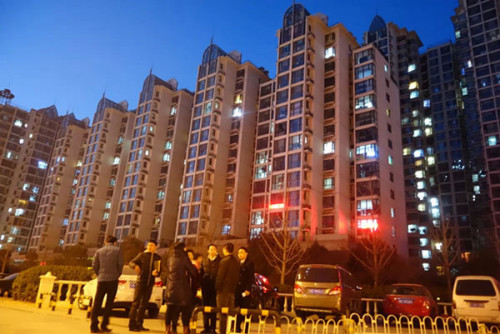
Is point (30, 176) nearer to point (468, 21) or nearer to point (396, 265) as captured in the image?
point (396, 265)

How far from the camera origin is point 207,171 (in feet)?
220

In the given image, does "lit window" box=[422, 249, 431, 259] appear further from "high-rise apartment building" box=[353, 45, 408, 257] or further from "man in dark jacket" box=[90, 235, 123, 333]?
"man in dark jacket" box=[90, 235, 123, 333]

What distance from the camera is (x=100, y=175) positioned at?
3519 inches

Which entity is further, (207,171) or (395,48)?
(395,48)

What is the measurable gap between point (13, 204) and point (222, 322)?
4533 inches

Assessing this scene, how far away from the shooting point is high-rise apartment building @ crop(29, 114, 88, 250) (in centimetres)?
9238

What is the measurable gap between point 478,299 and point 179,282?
439 inches

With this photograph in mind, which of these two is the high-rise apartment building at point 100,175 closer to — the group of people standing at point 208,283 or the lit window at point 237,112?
the lit window at point 237,112

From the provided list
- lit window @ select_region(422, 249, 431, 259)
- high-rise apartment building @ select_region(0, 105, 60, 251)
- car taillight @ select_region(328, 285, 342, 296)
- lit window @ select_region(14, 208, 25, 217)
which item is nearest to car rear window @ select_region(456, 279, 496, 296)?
car taillight @ select_region(328, 285, 342, 296)

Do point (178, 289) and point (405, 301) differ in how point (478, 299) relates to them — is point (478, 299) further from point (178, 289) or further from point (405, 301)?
point (178, 289)

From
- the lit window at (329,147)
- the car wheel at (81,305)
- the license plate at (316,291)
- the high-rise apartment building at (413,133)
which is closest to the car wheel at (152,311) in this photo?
the car wheel at (81,305)

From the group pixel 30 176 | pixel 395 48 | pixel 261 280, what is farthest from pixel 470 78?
pixel 30 176

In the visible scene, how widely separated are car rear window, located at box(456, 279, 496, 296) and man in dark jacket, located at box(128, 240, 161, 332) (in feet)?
36.9

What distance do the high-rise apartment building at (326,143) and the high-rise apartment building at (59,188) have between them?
57.2 m
